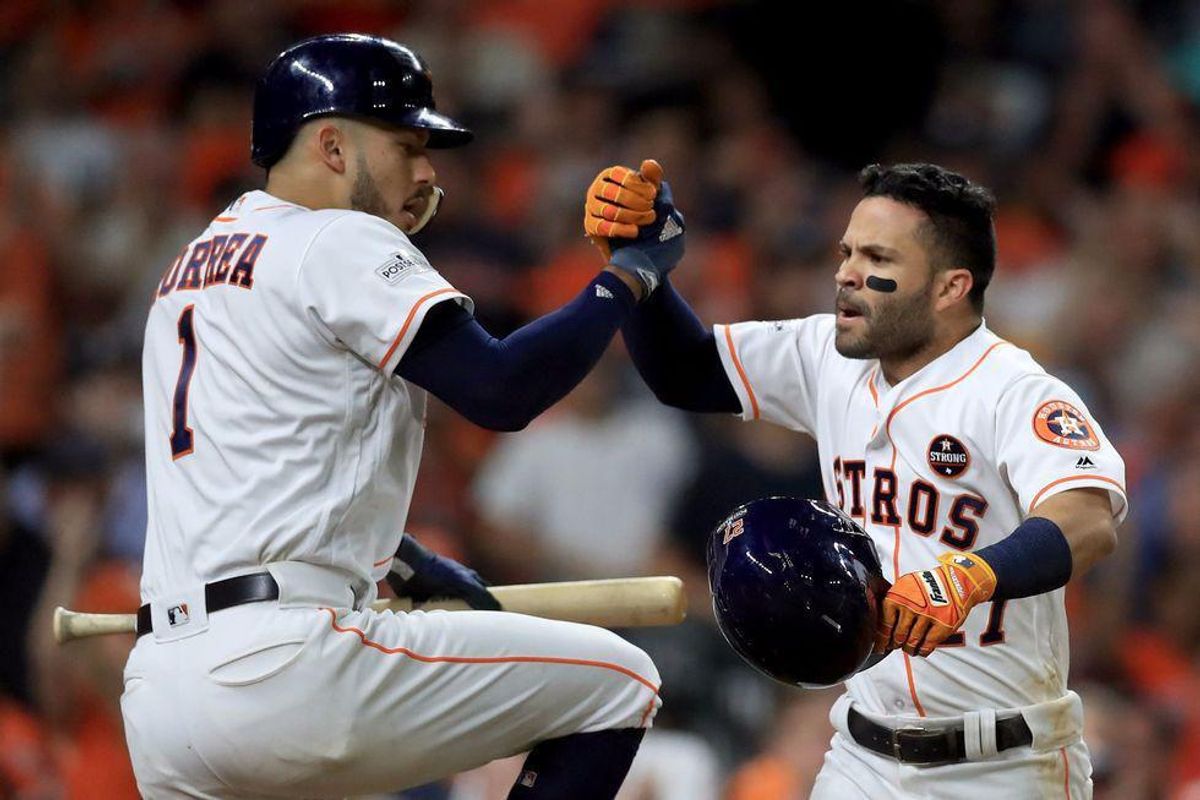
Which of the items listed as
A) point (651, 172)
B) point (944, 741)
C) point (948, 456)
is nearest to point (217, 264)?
point (651, 172)

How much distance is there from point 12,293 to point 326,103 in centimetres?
588

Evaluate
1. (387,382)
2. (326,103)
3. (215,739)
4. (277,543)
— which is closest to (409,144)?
(326,103)

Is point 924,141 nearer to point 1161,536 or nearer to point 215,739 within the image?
point 1161,536

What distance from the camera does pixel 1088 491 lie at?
3.55 meters

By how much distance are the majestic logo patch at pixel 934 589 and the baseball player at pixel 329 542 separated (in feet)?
2.01

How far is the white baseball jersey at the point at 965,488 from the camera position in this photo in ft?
12.1

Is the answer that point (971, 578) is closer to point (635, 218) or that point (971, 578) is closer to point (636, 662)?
point (636, 662)

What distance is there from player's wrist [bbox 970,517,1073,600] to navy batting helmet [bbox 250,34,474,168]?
1.41m

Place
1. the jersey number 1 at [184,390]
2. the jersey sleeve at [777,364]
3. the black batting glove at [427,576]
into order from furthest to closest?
the jersey sleeve at [777,364], the black batting glove at [427,576], the jersey number 1 at [184,390]

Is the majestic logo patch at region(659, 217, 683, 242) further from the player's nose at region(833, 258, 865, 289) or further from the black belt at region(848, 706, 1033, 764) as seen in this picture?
the black belt at region(848, 706, 1033, 764)

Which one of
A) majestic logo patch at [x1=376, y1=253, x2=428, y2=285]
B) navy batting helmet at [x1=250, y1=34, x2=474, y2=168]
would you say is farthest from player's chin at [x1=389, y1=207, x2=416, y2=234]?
majestic logo patch at [x1=376, y1=253, x2=428, y2=285]

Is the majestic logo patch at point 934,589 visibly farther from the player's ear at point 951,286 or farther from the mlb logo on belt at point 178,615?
the mlb logo on belt at point 178,615

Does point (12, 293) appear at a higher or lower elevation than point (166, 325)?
lower

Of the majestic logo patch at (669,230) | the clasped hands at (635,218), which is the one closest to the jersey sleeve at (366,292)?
the clasped hands at (635,218)
